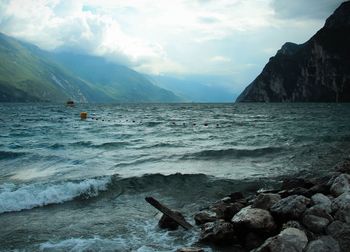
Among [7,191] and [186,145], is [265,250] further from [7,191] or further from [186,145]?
[186,145]

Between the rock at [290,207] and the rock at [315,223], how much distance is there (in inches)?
16.4

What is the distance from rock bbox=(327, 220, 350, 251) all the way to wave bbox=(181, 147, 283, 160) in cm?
1811

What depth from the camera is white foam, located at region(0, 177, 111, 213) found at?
15.6 metres

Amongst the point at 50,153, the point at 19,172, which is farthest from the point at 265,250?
the point at 50,153

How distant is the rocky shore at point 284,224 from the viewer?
8964 mm

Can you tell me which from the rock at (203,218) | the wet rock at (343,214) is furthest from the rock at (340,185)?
the rock at (203,218)

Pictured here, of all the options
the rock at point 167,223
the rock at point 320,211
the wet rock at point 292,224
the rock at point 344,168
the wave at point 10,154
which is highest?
the rock at point 344,168

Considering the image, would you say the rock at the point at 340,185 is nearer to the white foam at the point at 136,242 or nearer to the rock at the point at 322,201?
the rock at the point at 322,201

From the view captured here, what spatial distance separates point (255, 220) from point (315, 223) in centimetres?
167

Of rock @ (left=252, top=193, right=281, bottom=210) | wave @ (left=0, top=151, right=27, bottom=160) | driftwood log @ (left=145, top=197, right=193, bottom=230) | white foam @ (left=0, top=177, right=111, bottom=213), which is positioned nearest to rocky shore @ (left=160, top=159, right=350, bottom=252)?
rock @ (left=252, top=193, right=281, bottom=210)

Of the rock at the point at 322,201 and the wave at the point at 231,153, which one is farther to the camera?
the wave at the point at 231,153

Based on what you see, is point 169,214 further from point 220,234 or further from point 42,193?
point 42,193

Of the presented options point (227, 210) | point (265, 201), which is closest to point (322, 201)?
point (265, 201)

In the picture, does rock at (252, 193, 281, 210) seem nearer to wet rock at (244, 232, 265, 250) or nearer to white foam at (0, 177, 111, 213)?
wet rock at (244, 232, 265, 250)
